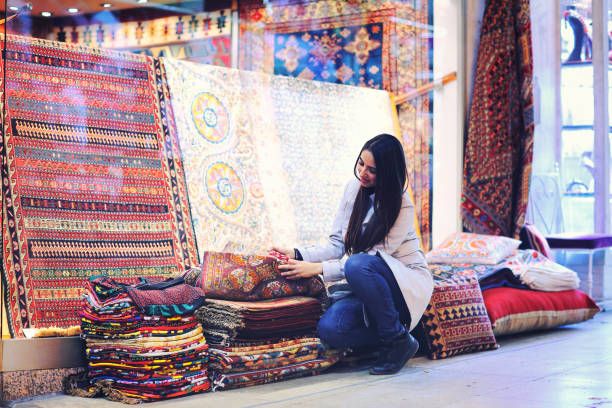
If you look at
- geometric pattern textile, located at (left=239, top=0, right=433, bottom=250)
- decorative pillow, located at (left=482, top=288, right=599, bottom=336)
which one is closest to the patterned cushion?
decorative pillow, located at (left=482, top=288, right=599, bottom=336)

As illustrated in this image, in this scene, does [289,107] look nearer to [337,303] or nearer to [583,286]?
[337,303]

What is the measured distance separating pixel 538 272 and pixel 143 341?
264 centimetres

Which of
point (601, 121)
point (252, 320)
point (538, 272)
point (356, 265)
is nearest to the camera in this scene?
point (252, 320)

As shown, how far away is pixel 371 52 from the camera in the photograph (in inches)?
197

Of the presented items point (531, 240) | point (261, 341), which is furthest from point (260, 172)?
point (531, 240)

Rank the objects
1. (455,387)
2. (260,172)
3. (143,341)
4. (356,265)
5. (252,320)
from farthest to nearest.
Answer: (260,172) < (356,265) < (252,320) < (455,387) < (143,341)

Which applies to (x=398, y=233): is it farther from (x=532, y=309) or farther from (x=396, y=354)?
(x=532, y=309)

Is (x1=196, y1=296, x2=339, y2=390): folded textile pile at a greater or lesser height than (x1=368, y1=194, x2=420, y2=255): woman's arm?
lesser

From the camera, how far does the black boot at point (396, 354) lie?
305 cm

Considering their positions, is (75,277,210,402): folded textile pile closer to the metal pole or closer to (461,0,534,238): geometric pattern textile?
(461,0,534,238): geometric pattern textile

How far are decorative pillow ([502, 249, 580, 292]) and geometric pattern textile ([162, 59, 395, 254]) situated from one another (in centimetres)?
112

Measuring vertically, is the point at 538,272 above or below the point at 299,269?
below

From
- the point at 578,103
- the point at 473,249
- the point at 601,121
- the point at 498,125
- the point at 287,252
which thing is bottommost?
the point at 473,249

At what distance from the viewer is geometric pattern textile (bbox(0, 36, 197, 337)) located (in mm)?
2986
